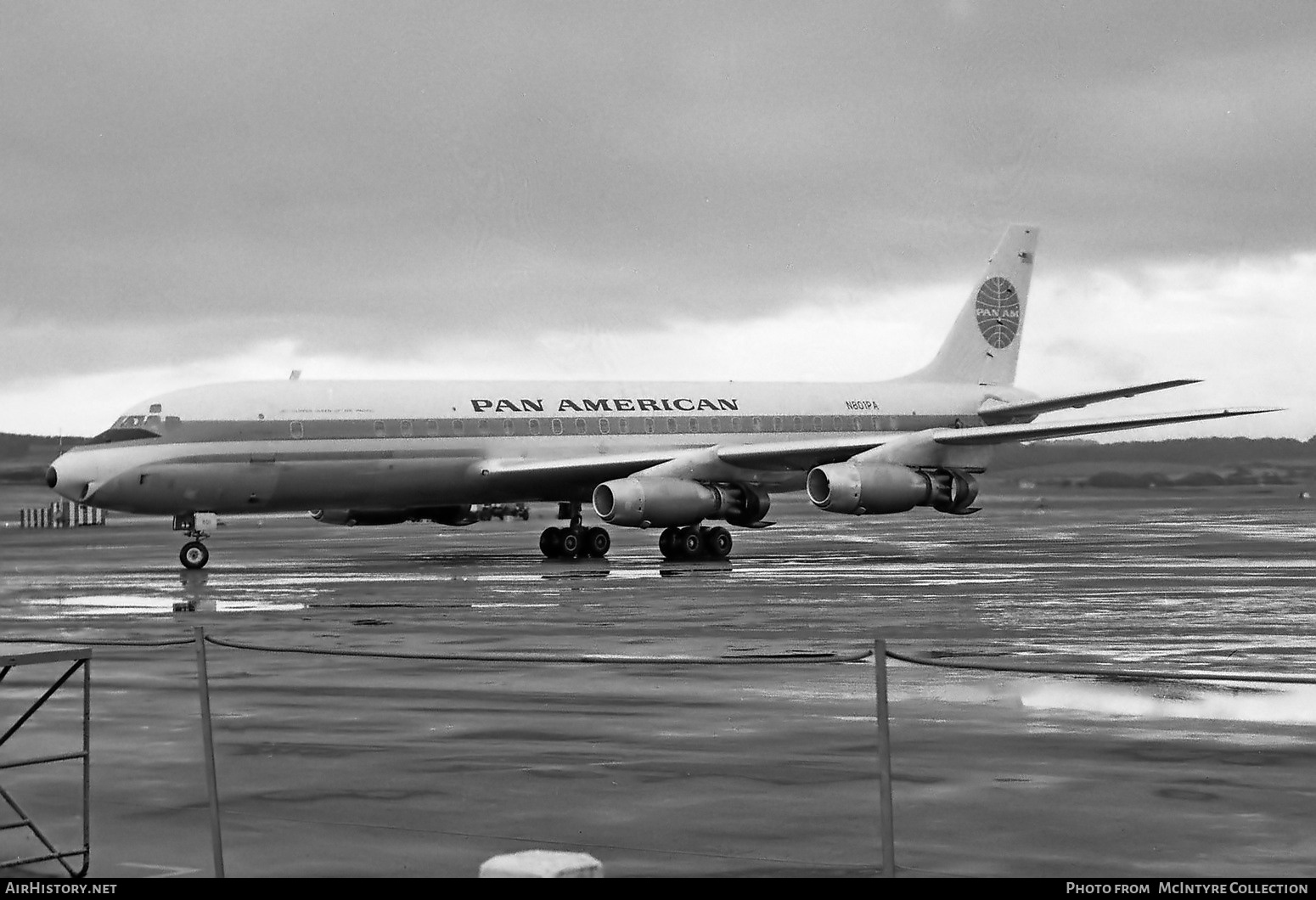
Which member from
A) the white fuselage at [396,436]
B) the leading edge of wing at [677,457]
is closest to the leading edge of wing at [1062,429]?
the leading edge of wing at [677,457]

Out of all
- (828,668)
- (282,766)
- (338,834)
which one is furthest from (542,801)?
(828,668)

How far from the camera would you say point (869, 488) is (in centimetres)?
3703

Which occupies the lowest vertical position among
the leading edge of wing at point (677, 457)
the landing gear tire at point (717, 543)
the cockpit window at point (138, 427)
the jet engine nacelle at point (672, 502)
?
the landing gear tire at point (717, 543)

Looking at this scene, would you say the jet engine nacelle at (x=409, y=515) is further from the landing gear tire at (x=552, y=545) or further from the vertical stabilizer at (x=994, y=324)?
the vertical stabilizer at (x=994, y=324)

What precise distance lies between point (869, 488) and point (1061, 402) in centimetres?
909

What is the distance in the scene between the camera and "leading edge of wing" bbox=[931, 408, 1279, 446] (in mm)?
38344

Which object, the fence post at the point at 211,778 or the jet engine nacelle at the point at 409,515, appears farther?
the jet engine nacelle at the point at 409,515

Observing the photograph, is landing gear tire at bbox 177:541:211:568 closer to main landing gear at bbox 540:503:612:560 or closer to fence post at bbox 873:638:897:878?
main landing gear at bbox 540:503:612:560

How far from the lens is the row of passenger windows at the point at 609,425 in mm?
36969

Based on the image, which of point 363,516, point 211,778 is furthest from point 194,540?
point 211,778

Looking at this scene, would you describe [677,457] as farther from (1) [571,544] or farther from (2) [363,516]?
(2) [363,516]

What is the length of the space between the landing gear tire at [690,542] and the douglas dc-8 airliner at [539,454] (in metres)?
0.04

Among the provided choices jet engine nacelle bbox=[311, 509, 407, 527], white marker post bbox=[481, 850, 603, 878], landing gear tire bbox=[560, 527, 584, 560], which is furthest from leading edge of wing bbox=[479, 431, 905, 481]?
white marker post bbox=[481, 850, 603, 878]

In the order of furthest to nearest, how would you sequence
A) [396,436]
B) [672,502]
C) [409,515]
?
[409,515] < [396,436] < [672,502]
